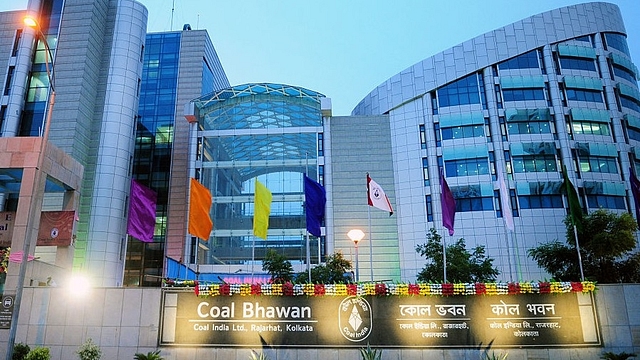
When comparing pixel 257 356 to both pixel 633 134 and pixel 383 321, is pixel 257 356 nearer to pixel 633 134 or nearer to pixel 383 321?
pixel 383 321

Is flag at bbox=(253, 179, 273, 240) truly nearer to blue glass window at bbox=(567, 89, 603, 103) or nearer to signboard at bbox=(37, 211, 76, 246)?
signboard at bbox=(37, 211, 76, 246)

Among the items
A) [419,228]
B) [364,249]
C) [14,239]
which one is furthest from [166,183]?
[14,239]

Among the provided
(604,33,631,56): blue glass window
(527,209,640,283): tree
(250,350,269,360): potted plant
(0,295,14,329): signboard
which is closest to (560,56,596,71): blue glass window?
(604,33,631,56): blue glass window

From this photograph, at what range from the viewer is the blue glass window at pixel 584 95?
58.2m

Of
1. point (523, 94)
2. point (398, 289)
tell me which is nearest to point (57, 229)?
point (398, 289)

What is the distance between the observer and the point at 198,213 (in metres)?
23.8

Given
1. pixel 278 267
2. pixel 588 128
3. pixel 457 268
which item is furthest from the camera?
pixel 588 128

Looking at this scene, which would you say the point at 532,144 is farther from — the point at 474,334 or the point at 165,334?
the point at 165,334

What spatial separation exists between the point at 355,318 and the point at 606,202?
48.5 m

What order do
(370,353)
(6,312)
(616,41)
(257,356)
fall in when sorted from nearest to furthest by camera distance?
(6,312) → (370,353) → (257,356) → (616,41)

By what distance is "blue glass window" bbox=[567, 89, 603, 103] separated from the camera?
191ft

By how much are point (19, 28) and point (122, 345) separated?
52572mm

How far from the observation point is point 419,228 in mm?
56406

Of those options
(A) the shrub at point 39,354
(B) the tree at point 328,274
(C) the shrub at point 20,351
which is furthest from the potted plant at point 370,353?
(B) the tree at point 328,274
